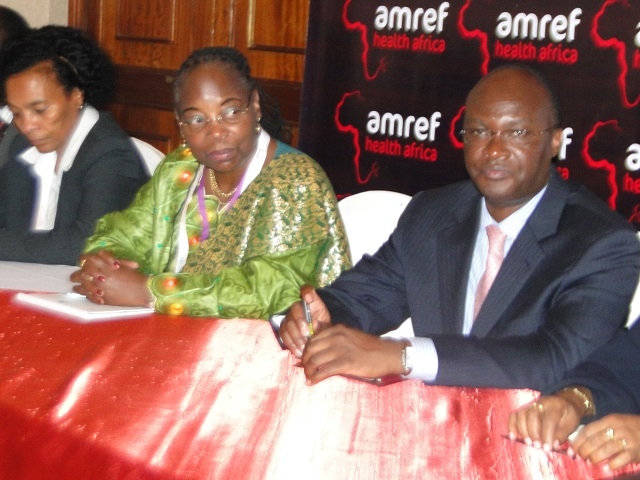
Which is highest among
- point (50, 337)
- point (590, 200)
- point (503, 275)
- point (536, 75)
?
point (536, 75)

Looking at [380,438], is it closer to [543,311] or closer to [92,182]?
[543,311]

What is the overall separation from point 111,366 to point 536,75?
1.09m

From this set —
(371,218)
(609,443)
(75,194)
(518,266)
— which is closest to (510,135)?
(518,266)

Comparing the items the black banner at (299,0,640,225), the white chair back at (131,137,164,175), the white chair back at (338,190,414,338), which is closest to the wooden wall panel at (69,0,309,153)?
the black banner at (299,0,640,225)

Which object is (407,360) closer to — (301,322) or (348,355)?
(348,355)

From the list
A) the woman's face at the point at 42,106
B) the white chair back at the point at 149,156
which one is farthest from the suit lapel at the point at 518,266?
the woman's face at the point at 42,106

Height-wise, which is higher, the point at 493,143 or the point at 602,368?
the point at 493,143

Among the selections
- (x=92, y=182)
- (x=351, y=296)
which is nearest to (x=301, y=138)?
(x=92, y=182)

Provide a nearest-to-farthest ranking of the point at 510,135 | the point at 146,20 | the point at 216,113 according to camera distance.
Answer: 1. the point at 510,135
2. the point at 216,113
3. the point at 146,20

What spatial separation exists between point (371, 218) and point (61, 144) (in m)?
1.11

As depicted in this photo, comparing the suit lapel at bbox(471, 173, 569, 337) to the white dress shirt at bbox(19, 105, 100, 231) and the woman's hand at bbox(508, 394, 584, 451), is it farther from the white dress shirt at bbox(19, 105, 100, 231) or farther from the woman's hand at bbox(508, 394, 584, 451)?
the white dress shirt at bbox(19, 105, 100, 231)

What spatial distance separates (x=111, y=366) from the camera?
1589 mm

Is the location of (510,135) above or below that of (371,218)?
above

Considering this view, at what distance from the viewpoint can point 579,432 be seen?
1307 millimetres
